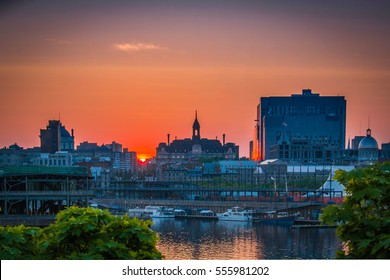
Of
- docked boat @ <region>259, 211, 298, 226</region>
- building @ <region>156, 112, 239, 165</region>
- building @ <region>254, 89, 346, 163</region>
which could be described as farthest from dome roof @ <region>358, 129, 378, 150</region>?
building @ <region>156, 112, 239, 165</region>

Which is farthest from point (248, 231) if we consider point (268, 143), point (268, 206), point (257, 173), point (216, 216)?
point (257, 173)

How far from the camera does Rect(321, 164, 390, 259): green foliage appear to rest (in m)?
5.41

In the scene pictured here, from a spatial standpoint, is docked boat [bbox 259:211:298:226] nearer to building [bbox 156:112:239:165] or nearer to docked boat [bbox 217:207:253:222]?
docked boat [bbox 217:207:253:222]

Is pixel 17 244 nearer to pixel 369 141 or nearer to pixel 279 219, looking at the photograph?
pixel 369 141

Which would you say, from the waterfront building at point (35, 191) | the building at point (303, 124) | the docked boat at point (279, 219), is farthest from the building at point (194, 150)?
A: the waterfront building at point (35, 191)

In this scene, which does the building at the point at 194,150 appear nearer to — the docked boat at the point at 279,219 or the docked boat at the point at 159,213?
the docked boat at the point at 159,213

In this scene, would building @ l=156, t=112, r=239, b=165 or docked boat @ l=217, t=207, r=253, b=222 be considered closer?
docked boat @ l=217, t=207, r=253, b=222

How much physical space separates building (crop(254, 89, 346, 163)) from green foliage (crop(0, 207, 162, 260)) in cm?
437

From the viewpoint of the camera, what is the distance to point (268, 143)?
40.9m

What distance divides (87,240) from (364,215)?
1966mm

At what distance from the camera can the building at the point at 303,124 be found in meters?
16.4

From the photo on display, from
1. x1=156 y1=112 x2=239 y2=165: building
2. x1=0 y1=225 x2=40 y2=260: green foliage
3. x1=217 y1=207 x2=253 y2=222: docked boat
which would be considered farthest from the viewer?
x1=156 y1=112 x2=239 y2=165: building
